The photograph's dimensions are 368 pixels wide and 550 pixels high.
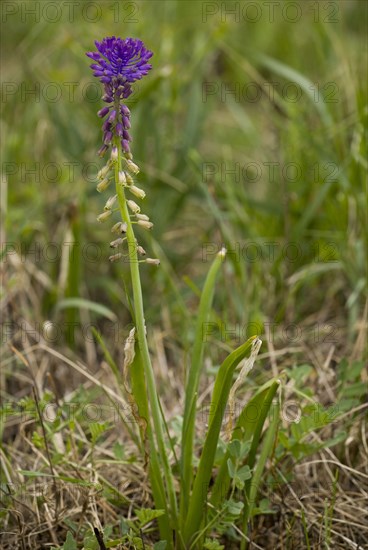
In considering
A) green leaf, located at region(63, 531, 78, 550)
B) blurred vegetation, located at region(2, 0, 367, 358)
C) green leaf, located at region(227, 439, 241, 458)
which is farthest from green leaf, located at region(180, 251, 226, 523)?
blurred vegetation, located at region(2, 0, 367, 358)

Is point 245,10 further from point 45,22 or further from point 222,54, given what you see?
point 45,22

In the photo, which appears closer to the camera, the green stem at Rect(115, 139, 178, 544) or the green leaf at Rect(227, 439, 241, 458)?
the green stem at Rect(115, 139, 178, 544)

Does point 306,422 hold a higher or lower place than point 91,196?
lower

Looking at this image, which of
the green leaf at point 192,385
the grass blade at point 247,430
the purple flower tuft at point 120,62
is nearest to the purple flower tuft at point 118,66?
the purple flower tuft at point 120,62

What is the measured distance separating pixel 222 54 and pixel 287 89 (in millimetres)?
1010

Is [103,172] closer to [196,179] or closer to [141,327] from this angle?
[141,327]

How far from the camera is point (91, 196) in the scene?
3.54 metres

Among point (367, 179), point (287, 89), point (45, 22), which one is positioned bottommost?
point (367, 179)

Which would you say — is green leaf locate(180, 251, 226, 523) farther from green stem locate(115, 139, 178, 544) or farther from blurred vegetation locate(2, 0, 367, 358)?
blurred vegetation locate(2, 0, 367, 358)

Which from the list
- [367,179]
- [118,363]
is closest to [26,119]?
[118,363]

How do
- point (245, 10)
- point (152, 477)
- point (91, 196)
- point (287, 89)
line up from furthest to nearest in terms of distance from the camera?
point (245, 10), point (287, 89), point (91, 196), point (152, 477)

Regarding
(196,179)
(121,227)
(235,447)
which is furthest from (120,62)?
(196,179)

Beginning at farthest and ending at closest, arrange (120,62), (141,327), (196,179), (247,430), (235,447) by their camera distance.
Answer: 1. (196,179)
2. (247,430)
3. (235,447)
4. (141,327)
5. (120,62)

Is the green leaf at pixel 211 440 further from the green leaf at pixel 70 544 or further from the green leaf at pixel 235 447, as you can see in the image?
the green leaf at pixel 70 544
